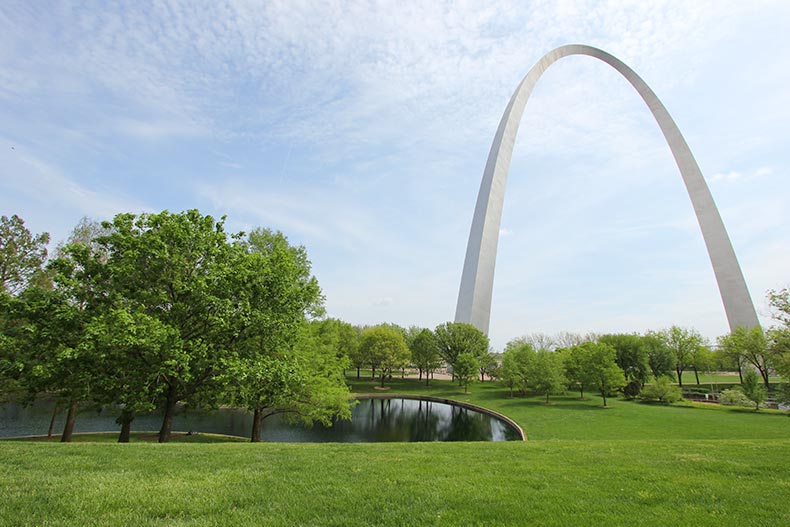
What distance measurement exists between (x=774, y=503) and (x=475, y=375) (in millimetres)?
37331

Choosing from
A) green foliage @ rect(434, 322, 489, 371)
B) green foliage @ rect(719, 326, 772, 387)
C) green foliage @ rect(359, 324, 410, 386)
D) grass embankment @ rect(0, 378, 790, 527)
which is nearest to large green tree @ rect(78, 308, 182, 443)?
grass embankment @ rect(0, 378, 790, 527)

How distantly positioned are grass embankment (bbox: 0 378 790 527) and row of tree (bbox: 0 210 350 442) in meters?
2.87

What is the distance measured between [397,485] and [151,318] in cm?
839

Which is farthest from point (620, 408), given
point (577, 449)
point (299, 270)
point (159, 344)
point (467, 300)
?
point (159, 344)

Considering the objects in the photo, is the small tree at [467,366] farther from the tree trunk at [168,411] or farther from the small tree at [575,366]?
the tree trunk at [168,411]

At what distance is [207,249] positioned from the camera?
12547 millimetres

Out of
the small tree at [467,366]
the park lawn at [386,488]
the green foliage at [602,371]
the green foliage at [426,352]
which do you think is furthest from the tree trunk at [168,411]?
the green foliage at [426,352]

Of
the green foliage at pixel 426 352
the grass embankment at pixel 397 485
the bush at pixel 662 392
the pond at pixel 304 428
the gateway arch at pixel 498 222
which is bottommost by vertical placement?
the pond at pixel 304 428

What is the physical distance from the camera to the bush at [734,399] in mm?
27297

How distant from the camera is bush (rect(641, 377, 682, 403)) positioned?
32.6 m

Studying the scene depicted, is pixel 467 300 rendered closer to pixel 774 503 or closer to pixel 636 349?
pixel 636 349

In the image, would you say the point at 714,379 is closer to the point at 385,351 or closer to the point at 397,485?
the point at 385,351

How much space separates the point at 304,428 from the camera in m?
24.6

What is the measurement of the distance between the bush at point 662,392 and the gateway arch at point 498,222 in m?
8.08
